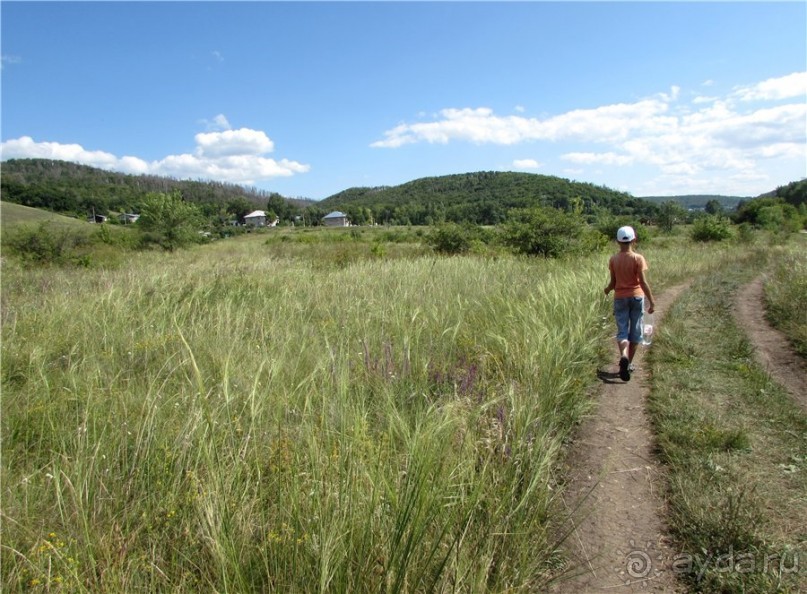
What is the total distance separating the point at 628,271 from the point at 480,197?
434 feet

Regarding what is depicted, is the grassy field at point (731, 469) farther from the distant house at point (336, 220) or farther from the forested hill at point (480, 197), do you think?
the distant house at point (336, 220)

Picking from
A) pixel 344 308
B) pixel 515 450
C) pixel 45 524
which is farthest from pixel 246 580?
pixel 344 308

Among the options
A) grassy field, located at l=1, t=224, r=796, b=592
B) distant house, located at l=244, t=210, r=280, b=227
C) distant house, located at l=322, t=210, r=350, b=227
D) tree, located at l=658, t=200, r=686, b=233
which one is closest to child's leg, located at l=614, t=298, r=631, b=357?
grassy field, located at l=1, t=224, r=796, b=592

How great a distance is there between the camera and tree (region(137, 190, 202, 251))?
139 ft

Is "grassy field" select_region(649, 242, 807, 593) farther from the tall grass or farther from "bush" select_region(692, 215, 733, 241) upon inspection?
"bush" select_region(692, 215, 733, 241)

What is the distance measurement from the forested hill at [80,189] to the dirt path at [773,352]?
3001 inches

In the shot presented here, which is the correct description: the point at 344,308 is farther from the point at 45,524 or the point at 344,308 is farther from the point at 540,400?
the point at 45,524

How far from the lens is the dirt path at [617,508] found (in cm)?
212

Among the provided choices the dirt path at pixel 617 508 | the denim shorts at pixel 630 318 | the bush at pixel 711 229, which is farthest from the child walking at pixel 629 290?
the bush at pixel 711 229

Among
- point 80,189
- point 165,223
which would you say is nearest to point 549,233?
point 165,223

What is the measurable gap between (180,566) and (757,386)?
5259mm

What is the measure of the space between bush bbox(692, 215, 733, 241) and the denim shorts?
38.5m

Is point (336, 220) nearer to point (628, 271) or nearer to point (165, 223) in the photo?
point (165, 223)

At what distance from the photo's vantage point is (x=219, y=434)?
2.21 metres
